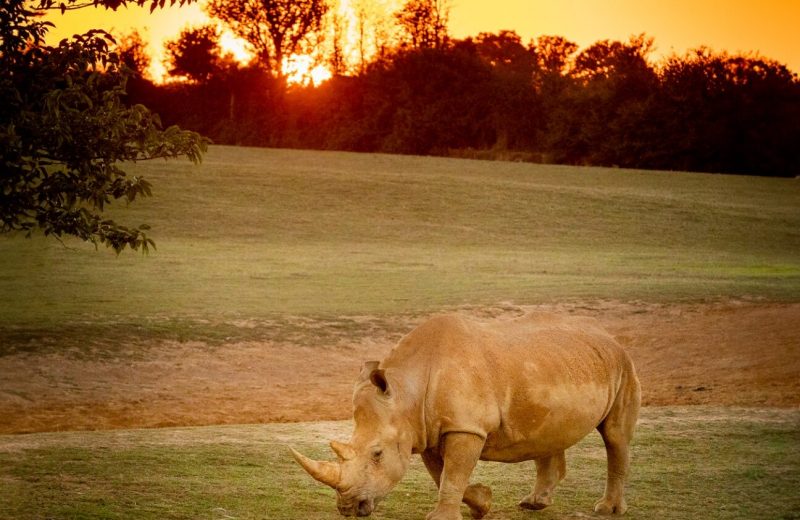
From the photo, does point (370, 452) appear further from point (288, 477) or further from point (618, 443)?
point (288, 477)

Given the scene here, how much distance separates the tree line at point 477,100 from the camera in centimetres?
6288

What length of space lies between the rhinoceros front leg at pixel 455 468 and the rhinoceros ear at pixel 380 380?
1.68 feet

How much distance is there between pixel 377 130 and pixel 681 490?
6752 cm

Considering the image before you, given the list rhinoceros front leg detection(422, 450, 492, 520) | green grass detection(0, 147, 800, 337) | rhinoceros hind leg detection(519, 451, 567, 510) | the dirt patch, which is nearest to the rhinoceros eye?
rhinoceros front leg detection(422, 450, 492, 520)

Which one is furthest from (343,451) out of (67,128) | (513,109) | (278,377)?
(513,109)

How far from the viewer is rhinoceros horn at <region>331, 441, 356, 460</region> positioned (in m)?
5.93

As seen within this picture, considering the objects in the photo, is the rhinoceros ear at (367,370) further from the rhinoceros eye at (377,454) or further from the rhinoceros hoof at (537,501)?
the rhinoceros hoof at (537,501)

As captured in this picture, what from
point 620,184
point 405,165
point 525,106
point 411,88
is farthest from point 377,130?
point 620,184

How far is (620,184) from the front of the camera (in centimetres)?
4647

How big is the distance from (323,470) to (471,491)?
141 cm

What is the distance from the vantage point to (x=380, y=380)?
621 centimetres

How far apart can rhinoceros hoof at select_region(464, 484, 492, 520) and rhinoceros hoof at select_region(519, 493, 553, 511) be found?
2.04 ft

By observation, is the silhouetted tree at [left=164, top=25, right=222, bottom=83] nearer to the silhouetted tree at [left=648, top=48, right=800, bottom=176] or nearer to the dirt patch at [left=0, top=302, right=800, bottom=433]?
the silhouetted tree at [left=648, top=48, right=800, bottom=176]

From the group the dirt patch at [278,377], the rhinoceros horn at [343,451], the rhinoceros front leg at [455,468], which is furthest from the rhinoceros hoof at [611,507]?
the dirt patch at [278,377]
